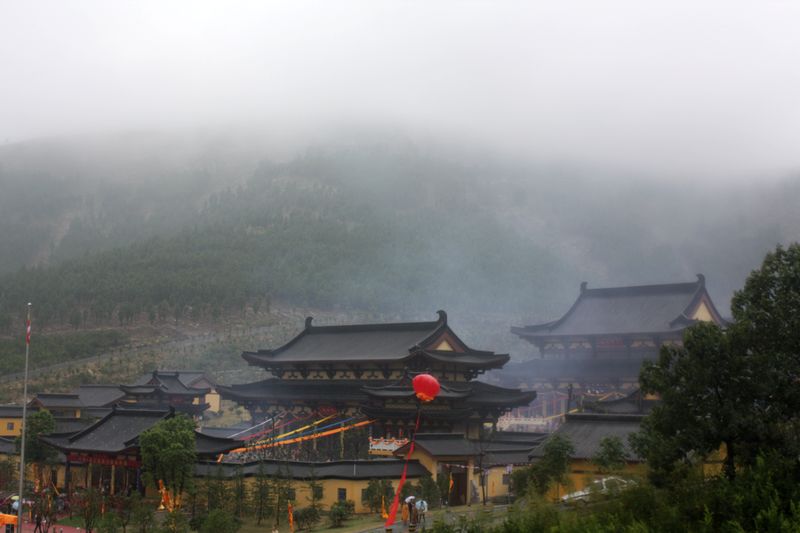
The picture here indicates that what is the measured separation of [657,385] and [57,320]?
296 feet

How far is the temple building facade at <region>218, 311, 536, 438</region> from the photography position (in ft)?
138

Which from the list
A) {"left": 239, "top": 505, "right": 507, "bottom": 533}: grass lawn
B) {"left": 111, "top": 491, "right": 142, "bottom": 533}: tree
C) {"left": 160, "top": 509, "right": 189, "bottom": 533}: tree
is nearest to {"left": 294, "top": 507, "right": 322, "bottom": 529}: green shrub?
{"left": 239, "top": 505, "right": 507, "bottom": 533}: grass lawn

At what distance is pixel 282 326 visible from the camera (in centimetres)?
10212

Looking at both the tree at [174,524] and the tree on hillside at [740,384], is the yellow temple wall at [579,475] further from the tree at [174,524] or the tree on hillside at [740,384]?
the tree at [174,524]

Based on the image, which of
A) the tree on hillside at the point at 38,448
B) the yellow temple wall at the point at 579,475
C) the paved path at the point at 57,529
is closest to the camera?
the yellow temple wall at the point at 579,475

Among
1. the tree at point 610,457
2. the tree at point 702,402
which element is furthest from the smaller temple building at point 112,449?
the tree at point 702,402

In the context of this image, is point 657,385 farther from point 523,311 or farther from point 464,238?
point 464,238

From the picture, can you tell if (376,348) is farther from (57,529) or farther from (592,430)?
(57,529)

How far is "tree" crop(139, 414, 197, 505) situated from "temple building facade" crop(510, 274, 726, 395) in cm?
3240

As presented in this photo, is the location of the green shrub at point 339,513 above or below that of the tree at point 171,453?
below

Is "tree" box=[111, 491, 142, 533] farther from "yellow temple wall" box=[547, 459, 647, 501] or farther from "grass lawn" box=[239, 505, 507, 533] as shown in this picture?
"yellow temple wall" box=[547, 459, 647, 501]

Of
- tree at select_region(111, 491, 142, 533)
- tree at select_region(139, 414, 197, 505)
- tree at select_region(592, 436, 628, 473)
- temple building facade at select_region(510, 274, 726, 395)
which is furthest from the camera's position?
temple building facade at select_region(510, 274, 726, 395)

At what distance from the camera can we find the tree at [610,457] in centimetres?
2695

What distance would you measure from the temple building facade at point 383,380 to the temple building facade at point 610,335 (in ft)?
46.8
